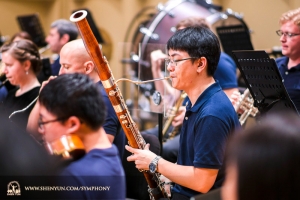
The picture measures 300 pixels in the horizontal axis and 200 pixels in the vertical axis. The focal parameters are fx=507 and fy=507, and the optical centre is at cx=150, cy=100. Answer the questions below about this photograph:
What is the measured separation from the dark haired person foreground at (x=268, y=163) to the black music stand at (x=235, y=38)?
10.9 ft

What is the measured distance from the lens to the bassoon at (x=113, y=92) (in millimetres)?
2256

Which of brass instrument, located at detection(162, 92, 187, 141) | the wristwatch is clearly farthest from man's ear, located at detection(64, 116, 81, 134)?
brass instrument, located at detection(162, 92, 187, 141)

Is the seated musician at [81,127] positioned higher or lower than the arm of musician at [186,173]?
higher

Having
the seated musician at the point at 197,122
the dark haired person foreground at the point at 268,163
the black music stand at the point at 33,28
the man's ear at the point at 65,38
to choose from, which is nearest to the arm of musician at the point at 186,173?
the seated musician at the point at 197,122

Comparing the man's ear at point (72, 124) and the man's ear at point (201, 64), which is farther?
the man's ear at point (201, 64)

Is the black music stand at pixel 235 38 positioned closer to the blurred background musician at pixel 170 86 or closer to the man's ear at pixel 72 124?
the blurred background musician at pixel 170 86

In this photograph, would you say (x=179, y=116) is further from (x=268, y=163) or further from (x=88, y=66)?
(x=268, y=163)

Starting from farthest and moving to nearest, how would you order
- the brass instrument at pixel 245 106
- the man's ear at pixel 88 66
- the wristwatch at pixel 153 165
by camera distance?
the brass instrument at pixel 245 106 < the man's ear at pixel 88 66 < the wristwatch at pixel 153 165

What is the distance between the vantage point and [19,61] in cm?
368

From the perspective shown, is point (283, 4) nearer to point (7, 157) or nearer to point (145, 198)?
point (145, 198)

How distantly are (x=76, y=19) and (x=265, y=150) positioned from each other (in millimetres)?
1353

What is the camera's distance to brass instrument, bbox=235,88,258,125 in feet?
11.5

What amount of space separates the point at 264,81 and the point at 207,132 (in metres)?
0.87

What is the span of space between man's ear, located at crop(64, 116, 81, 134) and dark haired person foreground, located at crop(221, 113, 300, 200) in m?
0.53
